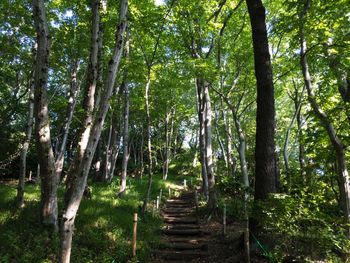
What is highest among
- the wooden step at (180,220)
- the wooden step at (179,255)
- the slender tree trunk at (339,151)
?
the slender tree trunk at (339,151)

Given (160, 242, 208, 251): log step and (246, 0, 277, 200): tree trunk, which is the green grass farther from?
(246, 0, 277, 200): tree trunk

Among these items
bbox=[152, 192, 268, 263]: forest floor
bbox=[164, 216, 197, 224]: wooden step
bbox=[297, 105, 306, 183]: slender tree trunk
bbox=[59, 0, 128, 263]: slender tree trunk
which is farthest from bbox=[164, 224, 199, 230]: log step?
bbox=[59, 0, 128, 263]: slender tree trunk

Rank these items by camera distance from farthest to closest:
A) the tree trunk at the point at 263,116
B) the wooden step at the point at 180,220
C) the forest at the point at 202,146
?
the wooden step at the point at 180,220 < the tree trunk at the point at 263,116 < the forest at the point at 202,146

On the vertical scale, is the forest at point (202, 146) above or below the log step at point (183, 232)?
above

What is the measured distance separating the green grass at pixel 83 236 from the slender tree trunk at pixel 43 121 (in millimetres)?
539

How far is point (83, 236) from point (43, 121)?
3.27 meters

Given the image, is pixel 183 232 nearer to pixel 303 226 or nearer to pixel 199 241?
pixel 199 241

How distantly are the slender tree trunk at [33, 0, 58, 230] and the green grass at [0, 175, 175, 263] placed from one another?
54 centimetres

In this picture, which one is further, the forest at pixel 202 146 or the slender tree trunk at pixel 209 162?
the slender tree trunk at pixel 209 162

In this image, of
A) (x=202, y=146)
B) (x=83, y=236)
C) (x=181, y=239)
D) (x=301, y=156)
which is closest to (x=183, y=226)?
(x=181, y=239)

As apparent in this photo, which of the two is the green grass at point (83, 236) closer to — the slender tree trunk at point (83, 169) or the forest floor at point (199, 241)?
the forest floor at point (199, 241)

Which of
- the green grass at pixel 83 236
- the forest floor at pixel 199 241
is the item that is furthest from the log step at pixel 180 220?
the green grass at pixel 83 236

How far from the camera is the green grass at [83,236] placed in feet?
20.7

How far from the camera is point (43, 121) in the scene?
686 centimetres
